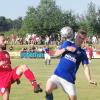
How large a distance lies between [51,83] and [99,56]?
48.7 meters

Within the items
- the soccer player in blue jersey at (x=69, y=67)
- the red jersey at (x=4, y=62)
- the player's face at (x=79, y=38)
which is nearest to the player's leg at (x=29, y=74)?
the red jersey at (x=4, y=62)

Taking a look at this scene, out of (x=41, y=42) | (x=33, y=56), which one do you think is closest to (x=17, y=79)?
(x=33, y=56)

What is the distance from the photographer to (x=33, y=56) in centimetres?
5962

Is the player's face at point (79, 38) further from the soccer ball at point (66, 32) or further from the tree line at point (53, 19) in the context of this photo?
the tree line at point (53, 19)

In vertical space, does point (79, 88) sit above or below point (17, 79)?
below

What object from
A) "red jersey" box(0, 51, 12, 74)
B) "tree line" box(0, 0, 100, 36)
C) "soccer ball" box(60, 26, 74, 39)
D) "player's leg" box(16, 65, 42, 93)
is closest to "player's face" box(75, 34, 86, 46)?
"soccer ball" box(60, 26, 74, 39)

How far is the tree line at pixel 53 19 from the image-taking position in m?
88.3

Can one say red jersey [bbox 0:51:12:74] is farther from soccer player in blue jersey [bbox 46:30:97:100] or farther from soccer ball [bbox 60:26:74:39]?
soccer ball [bbox 60:26:74:39]

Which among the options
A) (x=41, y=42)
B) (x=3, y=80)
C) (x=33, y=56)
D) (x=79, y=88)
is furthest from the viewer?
(x=41, y=42)

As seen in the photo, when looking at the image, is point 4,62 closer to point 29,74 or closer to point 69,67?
point 29,74

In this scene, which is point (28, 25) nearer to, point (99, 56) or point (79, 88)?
point (99, 56)

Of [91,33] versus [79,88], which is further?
[91,33]

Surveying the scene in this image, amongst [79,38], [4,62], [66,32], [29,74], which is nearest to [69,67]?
[79,38]

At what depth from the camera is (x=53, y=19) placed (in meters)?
91.2
